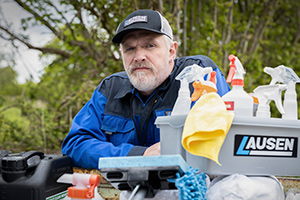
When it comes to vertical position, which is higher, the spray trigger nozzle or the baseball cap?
the baseball cap

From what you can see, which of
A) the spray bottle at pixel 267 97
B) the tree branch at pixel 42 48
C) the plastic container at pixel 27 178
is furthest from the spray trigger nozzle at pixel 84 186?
the tree branch at pixel 42 48

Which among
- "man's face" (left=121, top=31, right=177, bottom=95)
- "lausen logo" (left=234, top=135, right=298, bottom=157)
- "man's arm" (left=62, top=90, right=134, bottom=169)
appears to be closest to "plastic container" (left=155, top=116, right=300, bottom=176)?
"lausen logo" (left=234, top=135, right=298, bottom=157)

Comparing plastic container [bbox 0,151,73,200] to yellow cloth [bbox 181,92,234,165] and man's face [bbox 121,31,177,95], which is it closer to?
yellow cloth [bbox 181,92,234,165]

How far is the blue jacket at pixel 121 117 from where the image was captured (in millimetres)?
1745

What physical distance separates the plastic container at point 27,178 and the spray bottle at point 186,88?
623 mm

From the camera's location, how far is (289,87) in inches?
49.6

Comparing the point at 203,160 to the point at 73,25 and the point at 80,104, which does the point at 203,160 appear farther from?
the point at 73,25

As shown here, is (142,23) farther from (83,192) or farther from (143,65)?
(83,192)

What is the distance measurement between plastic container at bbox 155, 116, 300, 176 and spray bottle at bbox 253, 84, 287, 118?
8 cm

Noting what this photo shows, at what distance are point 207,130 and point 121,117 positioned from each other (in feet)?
3.22

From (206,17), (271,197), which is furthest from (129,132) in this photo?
(206,17)

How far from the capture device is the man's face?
1845mm

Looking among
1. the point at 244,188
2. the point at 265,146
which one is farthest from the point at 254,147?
the point at 244,188

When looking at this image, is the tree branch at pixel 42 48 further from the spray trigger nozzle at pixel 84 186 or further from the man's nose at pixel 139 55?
the spray trigger nozzle at pixel 84 186
